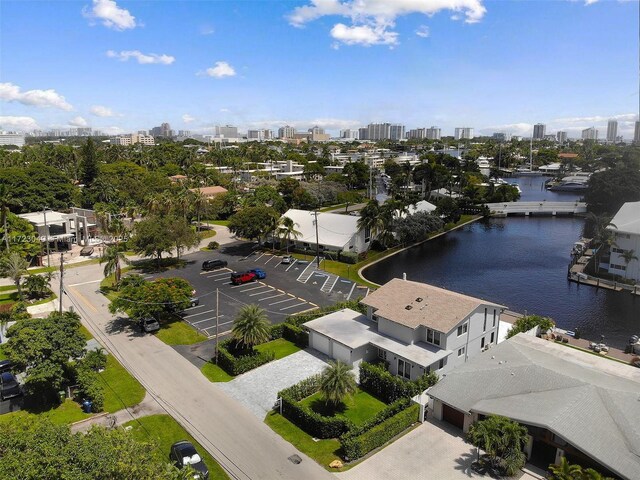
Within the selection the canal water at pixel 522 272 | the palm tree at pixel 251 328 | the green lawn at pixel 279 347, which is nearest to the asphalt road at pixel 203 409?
the palm tree at pixel 251 328

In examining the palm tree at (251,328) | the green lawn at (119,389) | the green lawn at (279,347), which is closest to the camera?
the green lawn at (119,389)

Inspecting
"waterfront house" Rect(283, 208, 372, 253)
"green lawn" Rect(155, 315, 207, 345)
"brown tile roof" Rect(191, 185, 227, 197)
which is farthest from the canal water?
"brown tile roof" Rect(191, 185, 227, 197)

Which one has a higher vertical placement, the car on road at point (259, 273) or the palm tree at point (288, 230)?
the palm tree at point (288, 230)

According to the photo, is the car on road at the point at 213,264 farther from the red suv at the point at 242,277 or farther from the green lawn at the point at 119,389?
the green lawn at the point at 119,389

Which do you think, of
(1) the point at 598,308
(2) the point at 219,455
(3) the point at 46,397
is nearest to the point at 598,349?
(1) the point at 598,308

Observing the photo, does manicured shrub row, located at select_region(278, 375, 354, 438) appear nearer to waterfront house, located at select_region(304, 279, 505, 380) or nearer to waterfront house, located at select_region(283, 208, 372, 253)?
waterfront house, located at select_region(304, 279, 505, 380)

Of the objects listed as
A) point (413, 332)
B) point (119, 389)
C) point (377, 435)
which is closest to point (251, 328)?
point (119, 389)

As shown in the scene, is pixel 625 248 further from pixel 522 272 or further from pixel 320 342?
pixel 320 342
